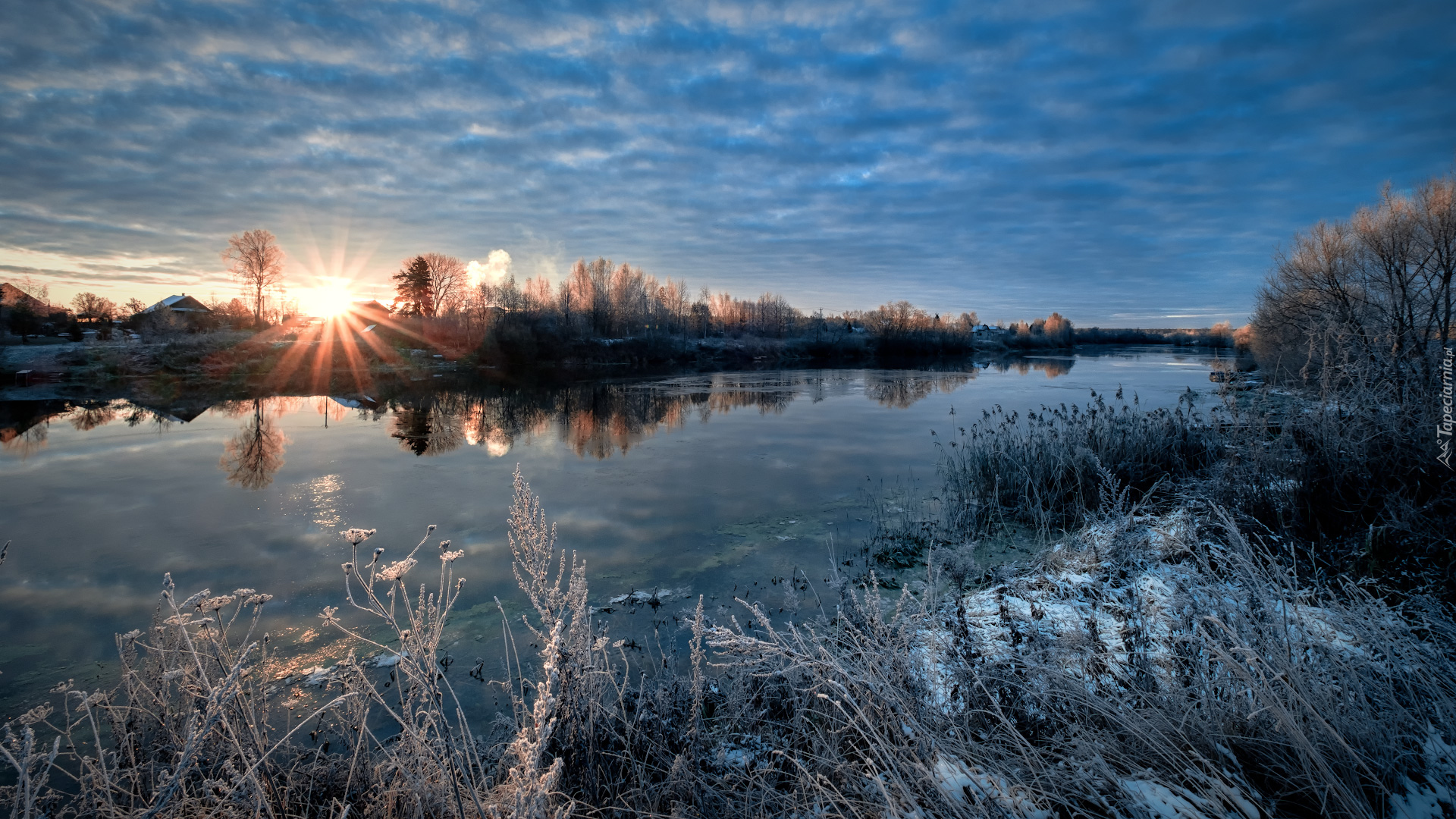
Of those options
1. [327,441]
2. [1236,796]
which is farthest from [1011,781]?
[327,441]

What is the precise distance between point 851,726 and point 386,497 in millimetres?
9512

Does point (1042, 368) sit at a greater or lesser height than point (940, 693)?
greater

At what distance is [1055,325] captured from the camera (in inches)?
3959

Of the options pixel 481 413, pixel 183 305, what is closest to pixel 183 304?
pixel 183 305

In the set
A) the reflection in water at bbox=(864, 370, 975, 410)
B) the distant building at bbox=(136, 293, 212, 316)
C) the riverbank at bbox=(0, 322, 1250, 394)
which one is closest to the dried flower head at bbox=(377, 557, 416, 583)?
the reflection in water at bbox=(864, 370, 975, 410)

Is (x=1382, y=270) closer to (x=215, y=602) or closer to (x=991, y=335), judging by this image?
(x=215, y=602)

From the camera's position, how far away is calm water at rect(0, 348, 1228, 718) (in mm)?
6098

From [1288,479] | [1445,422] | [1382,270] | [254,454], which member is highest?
[1382,270]

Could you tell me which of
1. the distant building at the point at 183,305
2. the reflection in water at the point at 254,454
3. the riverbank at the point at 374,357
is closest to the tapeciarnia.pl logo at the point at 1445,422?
the reflection in water at the point at 254,454

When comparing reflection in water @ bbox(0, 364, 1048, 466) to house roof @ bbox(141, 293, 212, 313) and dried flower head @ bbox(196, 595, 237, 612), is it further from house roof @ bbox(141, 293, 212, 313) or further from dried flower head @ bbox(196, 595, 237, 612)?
house roof @ bbox(141, 293, 212, 313)

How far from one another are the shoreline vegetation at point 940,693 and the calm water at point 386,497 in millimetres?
801

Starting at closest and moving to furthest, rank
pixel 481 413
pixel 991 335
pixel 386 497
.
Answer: pixel 386 497
pixel 481 413
pixel 991 335

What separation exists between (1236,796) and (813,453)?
37.6ft

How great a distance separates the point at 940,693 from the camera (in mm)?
Result: 3689
